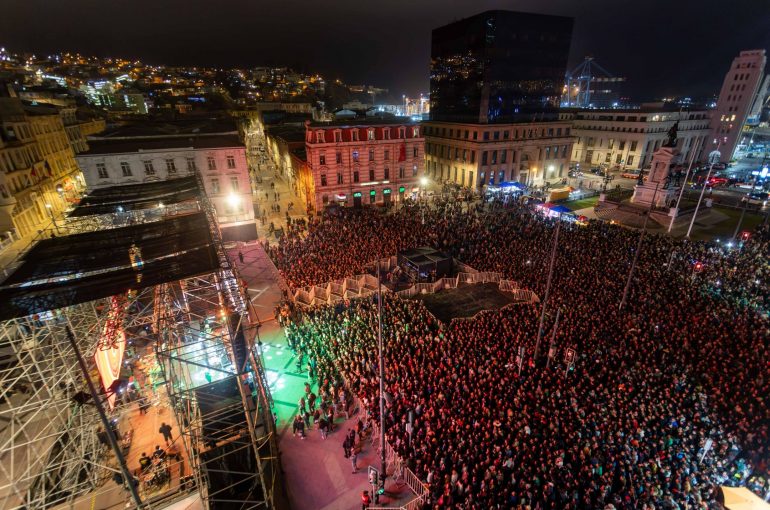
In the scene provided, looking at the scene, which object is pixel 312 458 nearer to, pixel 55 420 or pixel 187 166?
pixel 55 420

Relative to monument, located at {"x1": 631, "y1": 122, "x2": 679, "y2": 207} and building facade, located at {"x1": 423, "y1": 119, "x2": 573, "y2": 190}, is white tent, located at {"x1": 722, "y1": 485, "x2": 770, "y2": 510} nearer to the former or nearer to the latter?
monument, located at {"x1": 631, "y1": 122, "x2": 679, "y2": 207}

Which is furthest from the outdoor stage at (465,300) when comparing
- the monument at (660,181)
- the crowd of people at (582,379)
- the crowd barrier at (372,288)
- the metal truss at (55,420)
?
the monument at (660,181)

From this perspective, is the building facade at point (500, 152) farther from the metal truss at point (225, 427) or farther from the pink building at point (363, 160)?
the metal truss at point (225, 427)

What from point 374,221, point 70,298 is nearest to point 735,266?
point 374,221

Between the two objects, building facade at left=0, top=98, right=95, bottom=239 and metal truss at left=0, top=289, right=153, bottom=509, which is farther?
building facade at left=0, top=98, right=95, bottom=239

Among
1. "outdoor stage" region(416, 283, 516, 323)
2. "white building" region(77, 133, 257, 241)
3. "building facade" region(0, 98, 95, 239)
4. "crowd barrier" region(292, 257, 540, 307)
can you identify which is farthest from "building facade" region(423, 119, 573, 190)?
"building facade" region(0, 98, 95, 239)

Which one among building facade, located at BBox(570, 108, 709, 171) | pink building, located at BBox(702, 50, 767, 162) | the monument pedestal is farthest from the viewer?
pink building, located at BBox(702, 50, 767, 162)

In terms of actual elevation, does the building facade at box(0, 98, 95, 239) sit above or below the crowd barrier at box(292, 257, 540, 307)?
above
